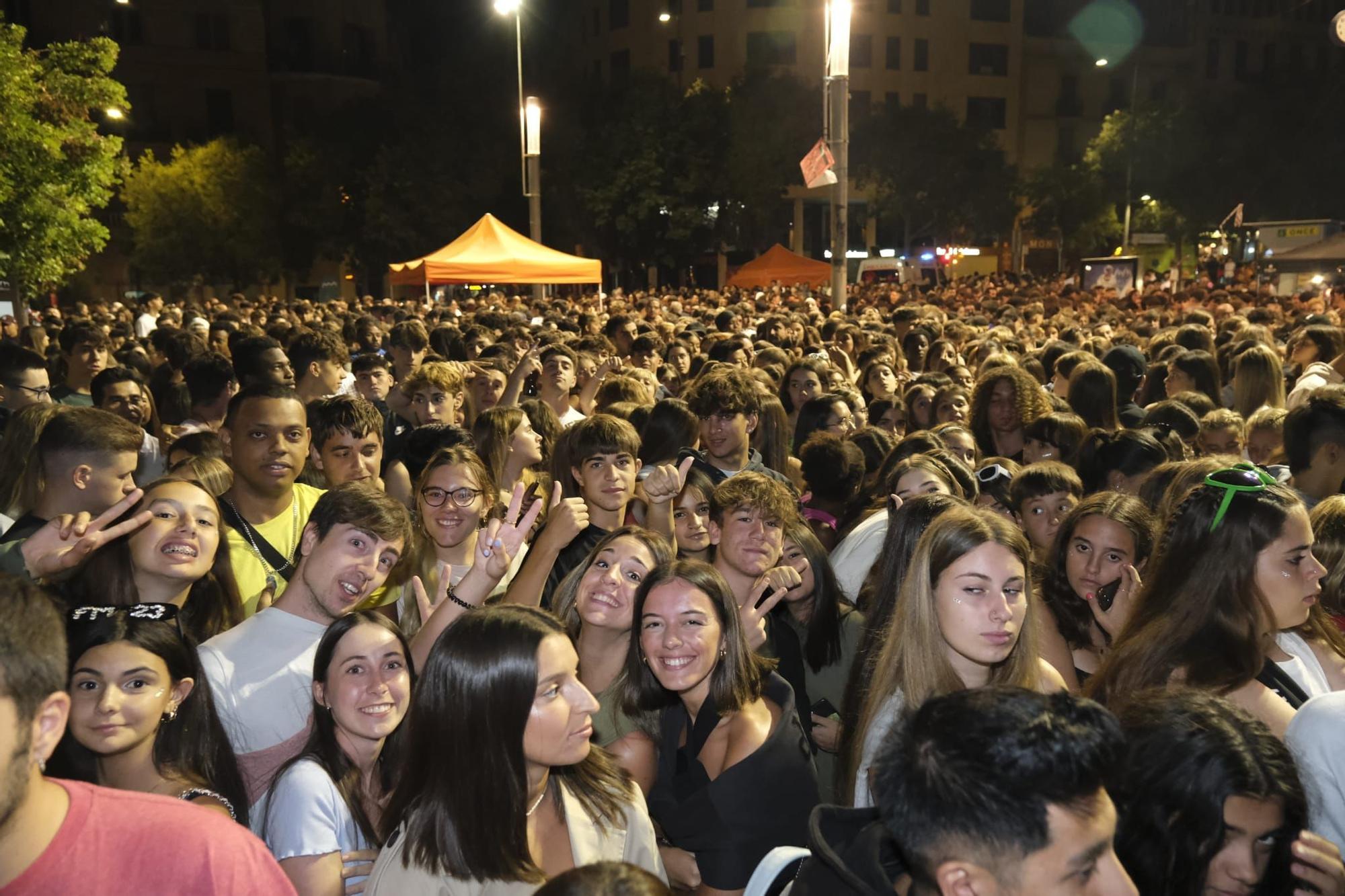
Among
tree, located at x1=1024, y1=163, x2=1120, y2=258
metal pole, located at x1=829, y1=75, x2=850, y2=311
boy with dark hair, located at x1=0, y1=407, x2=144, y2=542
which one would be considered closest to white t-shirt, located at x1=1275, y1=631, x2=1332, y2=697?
boy with dark hair, located at x1=0, y1=407, x2=144, y2=542

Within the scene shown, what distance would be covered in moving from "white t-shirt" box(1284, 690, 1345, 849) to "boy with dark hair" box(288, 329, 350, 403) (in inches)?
272

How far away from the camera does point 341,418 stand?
5.72 m

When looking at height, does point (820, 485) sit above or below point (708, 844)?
above

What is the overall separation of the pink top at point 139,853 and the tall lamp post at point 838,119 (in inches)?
479

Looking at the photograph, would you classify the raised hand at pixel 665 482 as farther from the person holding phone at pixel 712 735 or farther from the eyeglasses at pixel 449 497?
the person holding phone at pixel 712 735

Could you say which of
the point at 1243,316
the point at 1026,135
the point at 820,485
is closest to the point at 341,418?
the point at 820,485

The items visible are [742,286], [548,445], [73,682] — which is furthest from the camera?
[742,286]

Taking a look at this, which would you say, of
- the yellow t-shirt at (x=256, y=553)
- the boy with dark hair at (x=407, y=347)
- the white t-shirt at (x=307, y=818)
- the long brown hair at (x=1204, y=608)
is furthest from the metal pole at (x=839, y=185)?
the white t-shirt at (x=307, y=818)

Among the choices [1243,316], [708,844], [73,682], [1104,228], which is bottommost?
[708,844]

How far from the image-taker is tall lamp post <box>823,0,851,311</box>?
13.1 metres

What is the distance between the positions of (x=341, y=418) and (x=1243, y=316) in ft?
36.1

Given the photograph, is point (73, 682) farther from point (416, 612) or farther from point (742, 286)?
point (742, 286)

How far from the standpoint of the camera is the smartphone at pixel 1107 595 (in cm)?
411

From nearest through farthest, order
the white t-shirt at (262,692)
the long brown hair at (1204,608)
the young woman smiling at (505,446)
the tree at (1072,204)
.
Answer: the long brown hair at (1204,608), the white t-shirt at (262,692), the young woman smiling at (505,446), the tree at (1072,204)
